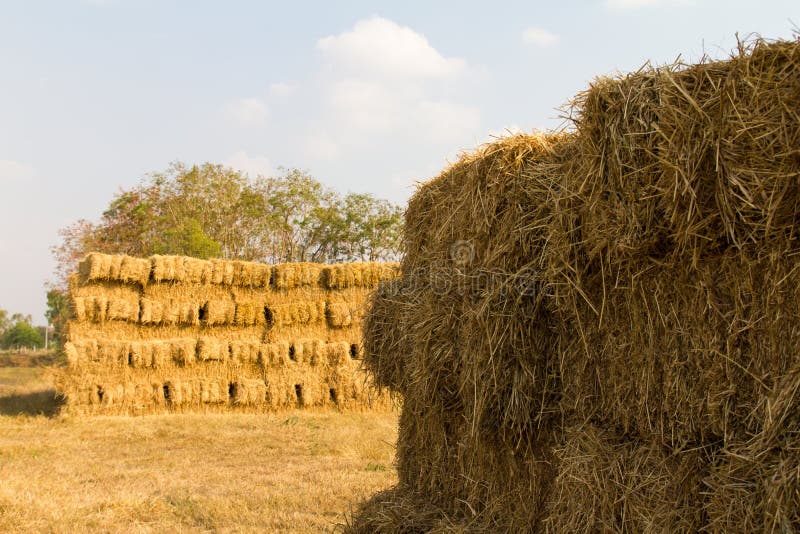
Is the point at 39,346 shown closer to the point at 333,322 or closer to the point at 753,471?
the point at 333,322

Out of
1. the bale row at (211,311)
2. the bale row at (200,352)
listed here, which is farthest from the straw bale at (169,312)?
the bale row at (200,352)

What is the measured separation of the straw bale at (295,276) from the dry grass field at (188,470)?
3275mm

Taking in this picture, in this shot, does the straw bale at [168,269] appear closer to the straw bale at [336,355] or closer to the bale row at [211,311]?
the bale row at [211,311]

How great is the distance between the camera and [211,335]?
1536 centimetres

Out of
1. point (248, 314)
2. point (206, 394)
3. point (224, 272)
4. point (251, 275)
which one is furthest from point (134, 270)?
point (206, 394)

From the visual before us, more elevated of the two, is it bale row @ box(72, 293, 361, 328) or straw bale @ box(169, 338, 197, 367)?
bale row @ box(72, 293, 361, 328)

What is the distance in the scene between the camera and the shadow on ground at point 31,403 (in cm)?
1417

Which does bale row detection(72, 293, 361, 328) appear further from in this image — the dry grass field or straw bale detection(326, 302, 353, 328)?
the dry grass field

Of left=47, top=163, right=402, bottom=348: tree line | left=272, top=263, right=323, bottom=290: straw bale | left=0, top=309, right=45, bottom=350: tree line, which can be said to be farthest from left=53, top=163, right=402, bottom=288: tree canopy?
left=0, top=309, right=45, bottom=350: tree line

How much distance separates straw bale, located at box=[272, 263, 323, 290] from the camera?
1591 centimetres

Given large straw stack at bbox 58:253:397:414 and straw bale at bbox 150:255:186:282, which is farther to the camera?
straw bale at bbox 150:255:186:282

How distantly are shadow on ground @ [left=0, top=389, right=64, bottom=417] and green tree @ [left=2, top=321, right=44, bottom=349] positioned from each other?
66571mm

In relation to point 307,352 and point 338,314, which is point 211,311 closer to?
point 307,352

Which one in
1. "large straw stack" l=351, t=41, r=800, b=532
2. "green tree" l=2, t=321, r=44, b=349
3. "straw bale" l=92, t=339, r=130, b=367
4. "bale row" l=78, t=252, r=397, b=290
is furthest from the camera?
"green tree" l=2, t=321, r=44, b=349
